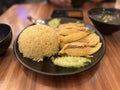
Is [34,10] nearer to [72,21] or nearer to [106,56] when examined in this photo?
[72,21]

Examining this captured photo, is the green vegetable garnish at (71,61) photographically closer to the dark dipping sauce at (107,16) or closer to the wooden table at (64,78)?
the wooden table at (64,78)

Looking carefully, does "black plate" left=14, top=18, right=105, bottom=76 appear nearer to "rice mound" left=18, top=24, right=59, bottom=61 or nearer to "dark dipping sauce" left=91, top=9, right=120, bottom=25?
"rice mound" left=18, top=24, right=59, bottom=61

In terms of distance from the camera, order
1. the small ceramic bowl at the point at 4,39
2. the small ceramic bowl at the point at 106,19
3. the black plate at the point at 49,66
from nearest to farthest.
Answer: the black plate at the point at 49,66, the small ceramic bowl at the point at 4,39, the small ceramic bowl at the point at 106,19

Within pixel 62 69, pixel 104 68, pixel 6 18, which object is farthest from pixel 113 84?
pixel 6 18

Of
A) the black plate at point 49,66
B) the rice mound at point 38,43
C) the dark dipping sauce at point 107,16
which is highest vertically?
the rice mound at point 38,43

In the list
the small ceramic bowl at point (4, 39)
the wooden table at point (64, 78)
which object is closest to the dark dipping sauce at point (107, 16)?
the wooden table at point (64, 78)

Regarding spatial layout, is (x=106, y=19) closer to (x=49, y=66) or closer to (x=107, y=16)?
(x=107, y=16)

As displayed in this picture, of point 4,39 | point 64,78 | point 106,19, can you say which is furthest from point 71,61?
point 106,19
